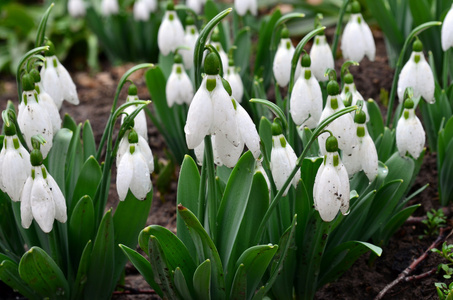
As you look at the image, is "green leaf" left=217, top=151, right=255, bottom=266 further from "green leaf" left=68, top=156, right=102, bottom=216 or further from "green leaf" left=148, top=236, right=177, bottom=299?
"green leaf" left=68, top=156, right=102, bottom=216

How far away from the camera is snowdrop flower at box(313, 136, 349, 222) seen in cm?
182

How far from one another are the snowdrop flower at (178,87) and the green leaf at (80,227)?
0.91 metres

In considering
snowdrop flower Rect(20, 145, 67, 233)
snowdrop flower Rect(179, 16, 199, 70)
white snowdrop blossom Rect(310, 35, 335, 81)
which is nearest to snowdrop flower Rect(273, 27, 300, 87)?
white snowdrop blossom Rect(310, 35, 335, 81)

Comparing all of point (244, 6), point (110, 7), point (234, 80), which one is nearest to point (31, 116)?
point (234, 80)

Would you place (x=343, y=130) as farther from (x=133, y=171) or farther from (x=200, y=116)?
(x=133, y=171)

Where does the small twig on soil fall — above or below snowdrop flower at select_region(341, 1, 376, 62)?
below

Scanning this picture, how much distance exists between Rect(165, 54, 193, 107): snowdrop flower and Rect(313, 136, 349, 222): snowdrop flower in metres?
1.29

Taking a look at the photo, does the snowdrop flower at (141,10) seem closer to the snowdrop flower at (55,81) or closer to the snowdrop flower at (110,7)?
the snowdrop flower at (110,7)

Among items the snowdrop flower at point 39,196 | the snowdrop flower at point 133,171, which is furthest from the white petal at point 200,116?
the snowdrop flower at point 39,196

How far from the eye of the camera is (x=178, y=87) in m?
3.02

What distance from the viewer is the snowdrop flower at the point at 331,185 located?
1821mm

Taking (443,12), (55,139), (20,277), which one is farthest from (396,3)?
(20,277)

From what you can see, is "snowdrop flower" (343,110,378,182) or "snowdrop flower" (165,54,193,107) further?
"snowdrop flower" (165,54,193,107)

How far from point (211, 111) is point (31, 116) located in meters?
0.68
